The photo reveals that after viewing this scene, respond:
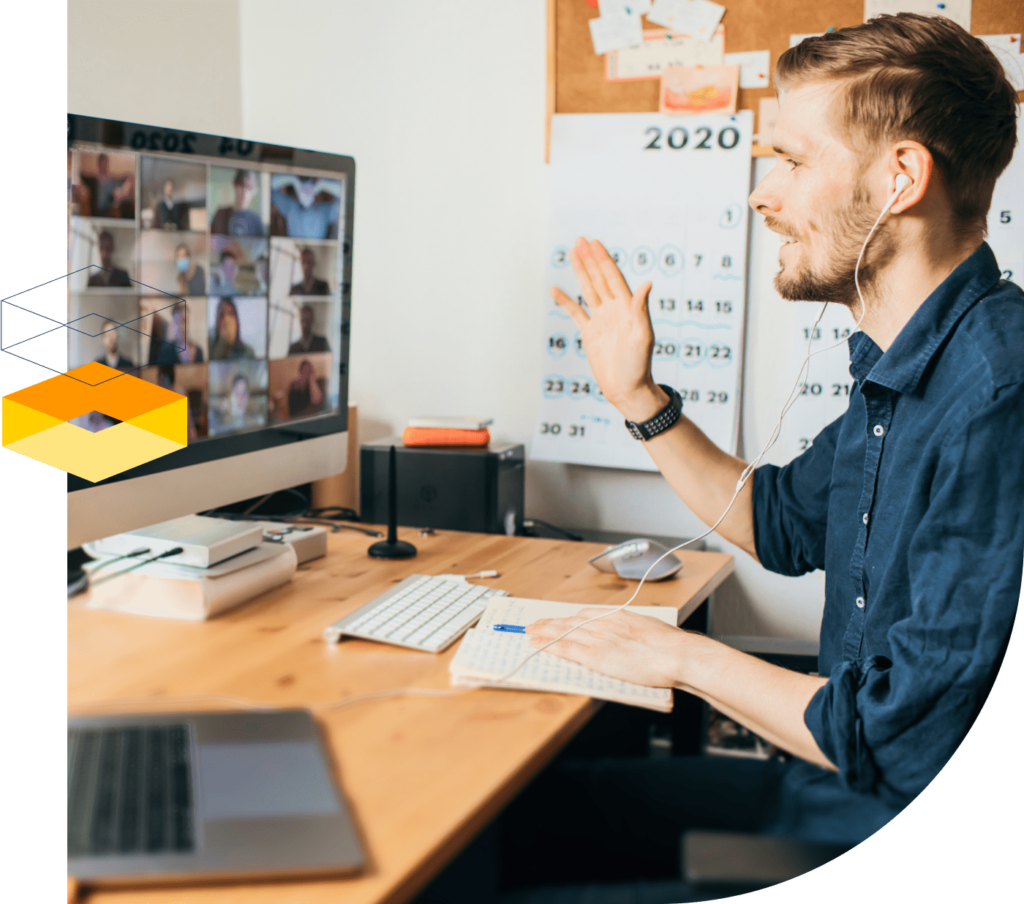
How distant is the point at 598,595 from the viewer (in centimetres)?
93

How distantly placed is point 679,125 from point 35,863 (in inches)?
50.8

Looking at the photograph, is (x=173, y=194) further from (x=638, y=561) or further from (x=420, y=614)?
(x=638, y=561)

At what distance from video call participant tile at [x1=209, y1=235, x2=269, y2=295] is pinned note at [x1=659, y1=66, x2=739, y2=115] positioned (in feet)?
2.81

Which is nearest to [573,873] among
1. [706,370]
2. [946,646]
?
[946,646]

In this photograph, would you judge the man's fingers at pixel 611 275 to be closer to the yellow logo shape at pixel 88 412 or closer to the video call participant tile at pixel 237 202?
the video call participant tile at pixel 237 202

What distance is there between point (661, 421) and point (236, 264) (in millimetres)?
476

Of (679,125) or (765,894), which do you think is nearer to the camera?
(765,894)

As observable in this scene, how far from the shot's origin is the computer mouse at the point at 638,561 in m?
0.99

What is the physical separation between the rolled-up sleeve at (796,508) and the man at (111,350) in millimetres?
668

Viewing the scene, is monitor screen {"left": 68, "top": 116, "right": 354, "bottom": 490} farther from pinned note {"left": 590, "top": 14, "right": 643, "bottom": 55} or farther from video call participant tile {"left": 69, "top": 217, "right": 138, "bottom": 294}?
pinned note {"left": 590, "top": 14, "right": 643, "bottom": 55}

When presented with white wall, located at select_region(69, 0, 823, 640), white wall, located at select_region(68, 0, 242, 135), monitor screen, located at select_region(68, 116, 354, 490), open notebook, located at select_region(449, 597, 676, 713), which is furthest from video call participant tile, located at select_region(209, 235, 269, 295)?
white wall, located at select_region(69, 0, 823, 640)

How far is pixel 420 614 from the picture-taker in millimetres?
799

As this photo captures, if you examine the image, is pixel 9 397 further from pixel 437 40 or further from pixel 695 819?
pixel 437 40

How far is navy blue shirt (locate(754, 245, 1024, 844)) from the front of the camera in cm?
57
